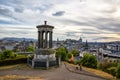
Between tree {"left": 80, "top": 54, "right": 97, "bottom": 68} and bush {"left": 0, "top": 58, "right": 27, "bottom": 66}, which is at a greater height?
bush {"left": 0, "top": 58, "right": 27, "bottom": 66}

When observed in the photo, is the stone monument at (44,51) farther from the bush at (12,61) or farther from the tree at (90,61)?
the tree at (90,61)

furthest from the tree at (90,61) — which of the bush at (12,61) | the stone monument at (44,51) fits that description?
the bush at (12,61)

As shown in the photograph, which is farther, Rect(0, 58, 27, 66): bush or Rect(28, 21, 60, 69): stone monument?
Rect(0, 58, 27, 66): bush

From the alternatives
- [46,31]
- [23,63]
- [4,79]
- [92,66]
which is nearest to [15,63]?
[23,63]

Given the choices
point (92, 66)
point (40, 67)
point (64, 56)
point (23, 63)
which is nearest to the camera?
point (40, 67)

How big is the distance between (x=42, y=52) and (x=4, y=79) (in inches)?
496

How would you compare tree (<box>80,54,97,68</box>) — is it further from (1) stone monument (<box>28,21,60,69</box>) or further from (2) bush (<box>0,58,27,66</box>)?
(2) bush (<box>0,58,27,66</box>)

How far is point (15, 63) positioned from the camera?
127 feet

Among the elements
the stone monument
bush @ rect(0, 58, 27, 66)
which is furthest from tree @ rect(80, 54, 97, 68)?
bush @ rect(0, 58, 27, 66)

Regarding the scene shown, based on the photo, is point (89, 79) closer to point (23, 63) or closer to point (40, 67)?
point (40, 67)

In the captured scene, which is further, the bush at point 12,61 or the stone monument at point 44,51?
the bush at point 12,61

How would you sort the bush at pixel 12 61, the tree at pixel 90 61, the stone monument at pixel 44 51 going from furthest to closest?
the tree at pixel 90 61, the bush at pixel 12 61, the stone monument at pixel 44 51

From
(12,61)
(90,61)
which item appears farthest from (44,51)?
(90,61)

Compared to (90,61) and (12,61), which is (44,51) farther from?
(90,61)
